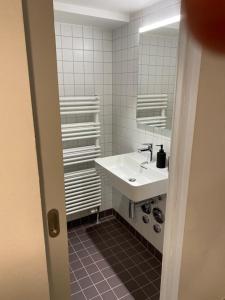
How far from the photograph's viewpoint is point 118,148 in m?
2.43

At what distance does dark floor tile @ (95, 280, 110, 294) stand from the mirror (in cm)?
129

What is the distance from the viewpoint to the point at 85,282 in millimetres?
1763

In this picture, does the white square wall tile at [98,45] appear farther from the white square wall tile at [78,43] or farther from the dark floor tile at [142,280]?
the dark floor tile at [142,280]

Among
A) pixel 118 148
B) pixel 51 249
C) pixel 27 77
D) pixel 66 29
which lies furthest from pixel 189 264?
pixel 66 29

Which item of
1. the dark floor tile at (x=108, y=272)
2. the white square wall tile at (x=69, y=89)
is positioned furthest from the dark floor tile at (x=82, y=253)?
the white square wall tile at (x=69, y=89)

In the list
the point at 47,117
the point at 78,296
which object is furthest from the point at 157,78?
the point at 78,296

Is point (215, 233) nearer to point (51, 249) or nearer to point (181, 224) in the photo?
point (181, 224)

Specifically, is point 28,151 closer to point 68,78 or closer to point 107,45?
point 68,78

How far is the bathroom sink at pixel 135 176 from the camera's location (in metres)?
1.55

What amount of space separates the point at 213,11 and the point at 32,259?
112 centimetres

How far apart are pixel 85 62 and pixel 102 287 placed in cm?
198

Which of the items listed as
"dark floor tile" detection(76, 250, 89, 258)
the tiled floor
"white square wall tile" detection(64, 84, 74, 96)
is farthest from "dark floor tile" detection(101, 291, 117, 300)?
"white square wall tile" detection(64, 84, 74, 96)

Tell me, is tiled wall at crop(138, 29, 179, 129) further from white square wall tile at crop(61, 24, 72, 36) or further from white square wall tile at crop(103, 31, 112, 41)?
white square wall tile at crop(61, 24, 72, 36)

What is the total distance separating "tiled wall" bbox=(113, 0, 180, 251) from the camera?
1849 millimetres
